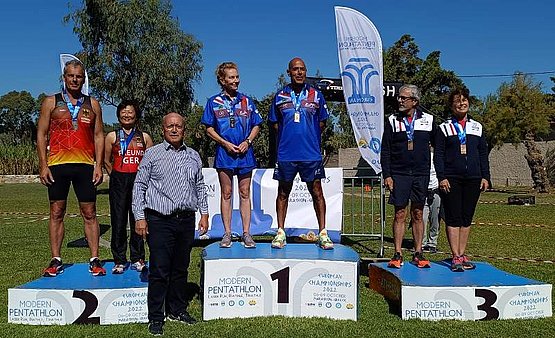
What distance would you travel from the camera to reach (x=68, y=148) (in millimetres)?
5207

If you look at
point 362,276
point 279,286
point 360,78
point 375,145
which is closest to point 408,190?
point 362,276

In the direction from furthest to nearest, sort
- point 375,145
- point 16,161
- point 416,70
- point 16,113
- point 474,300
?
point 16,113
point 16,161
point 416,70
point 375,145
point 474,300

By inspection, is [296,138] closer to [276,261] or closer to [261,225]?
[276,261]

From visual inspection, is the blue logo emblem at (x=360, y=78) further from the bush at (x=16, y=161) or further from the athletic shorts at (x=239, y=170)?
the bush at (x=16, y=161)

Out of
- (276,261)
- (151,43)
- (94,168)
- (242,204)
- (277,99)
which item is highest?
(151,43)

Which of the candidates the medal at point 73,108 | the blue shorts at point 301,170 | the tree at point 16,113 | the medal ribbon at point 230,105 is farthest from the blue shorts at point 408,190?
the tree at point 16,113

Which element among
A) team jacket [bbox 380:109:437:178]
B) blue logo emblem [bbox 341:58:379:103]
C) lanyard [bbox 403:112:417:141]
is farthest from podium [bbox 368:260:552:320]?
blue logo emblem [bbox 341:58:379:103]

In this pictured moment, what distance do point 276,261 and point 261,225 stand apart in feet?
15.8

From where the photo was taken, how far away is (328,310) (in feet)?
16.7

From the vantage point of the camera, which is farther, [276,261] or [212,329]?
[276,261]

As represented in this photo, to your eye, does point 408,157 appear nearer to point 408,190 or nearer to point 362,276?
point 408,190

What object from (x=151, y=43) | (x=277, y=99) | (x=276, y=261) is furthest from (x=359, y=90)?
(x=151, y=43)

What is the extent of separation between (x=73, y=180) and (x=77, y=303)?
1.12 m

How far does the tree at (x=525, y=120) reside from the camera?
2573 centimetres
